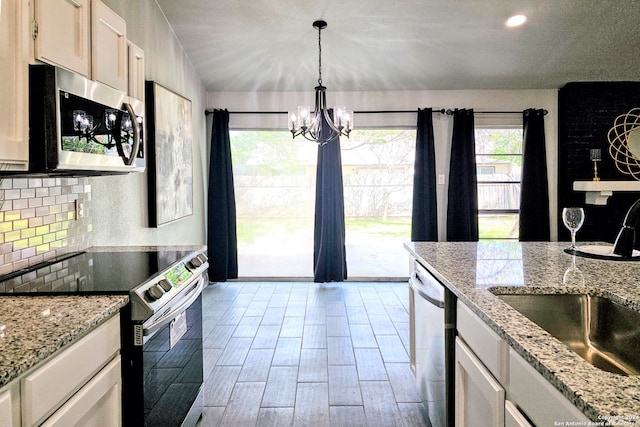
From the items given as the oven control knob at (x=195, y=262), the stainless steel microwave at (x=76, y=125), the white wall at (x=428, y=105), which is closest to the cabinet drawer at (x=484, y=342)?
the oven control knob at (x=195, y=262)

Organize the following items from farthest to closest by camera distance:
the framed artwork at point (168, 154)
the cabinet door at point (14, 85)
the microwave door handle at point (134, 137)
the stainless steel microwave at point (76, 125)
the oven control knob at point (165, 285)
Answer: the framed artwork at point (168, 154)
the microwave door handle at point (134, 137)
the oven control knob at point (165, 285)
the stainless steel microwave at point (76, 125)
the cabinet door at point (14, 85)

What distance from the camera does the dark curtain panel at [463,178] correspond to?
4992mm

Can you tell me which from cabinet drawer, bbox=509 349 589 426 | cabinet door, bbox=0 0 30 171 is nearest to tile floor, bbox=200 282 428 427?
cabinet drawer, bbox=509 349 589 426

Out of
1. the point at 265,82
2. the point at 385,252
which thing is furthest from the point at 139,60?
the point at 385,252

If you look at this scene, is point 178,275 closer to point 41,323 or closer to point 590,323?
point 41,323

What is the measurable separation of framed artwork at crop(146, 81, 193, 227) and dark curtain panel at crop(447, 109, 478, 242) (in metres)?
3.13

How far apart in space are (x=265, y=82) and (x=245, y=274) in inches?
97.9

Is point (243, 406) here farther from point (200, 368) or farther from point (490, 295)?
point (490, 295)

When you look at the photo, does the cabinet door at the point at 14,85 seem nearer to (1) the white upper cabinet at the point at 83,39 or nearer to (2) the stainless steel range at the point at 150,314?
(1) the white upper cabinet at the point at 83,39

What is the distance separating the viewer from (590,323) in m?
1.40

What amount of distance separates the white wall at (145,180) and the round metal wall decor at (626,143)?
193 inches

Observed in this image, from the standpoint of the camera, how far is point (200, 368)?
216 cm

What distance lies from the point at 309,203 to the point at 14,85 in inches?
165

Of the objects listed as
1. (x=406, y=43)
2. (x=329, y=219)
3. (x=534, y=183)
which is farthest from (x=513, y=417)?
(x=534, y=183)
